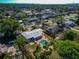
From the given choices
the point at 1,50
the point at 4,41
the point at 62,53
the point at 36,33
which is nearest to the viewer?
the point at 62,53

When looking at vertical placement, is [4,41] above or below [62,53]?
below

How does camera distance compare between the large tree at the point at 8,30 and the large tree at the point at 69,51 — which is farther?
the large tree at the point at 8,30

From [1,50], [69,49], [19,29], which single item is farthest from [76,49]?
[19,29]

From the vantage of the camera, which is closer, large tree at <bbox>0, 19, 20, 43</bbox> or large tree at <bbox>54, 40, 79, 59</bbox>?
large tree at <bbox>54, 40, 79, 59</bbox>

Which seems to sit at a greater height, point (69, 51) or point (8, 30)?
point (69, 51)

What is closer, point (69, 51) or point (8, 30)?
point (69, 51)

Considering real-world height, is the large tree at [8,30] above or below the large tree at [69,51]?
below

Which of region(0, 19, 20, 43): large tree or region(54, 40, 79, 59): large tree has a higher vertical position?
region(54, 40, 79, 59): large tree

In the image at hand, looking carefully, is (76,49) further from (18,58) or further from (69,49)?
(18,58)

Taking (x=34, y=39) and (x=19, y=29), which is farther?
(x=19, y=29)

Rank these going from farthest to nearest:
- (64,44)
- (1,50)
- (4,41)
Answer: (4,41) → (1,50) → (64,44)

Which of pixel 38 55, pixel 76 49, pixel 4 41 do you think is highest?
pixel 76 49
